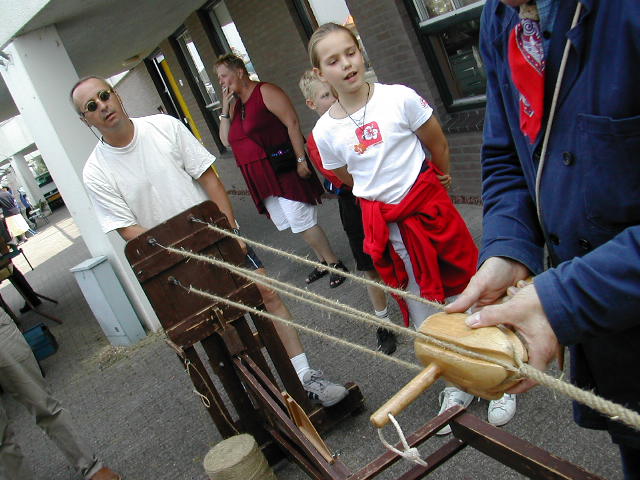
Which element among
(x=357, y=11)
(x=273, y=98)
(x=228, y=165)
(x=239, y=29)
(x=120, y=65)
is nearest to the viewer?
(x=273, y=98)

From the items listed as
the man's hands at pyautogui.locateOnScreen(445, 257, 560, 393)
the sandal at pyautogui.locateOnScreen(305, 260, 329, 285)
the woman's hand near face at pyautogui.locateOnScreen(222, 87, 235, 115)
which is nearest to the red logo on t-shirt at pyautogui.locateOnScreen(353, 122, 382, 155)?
the man's hands at pyautogui.locateOnScreen(445, 257, 560, 393)

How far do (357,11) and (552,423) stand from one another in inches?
179

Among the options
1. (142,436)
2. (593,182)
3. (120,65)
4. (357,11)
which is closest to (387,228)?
(593,182)

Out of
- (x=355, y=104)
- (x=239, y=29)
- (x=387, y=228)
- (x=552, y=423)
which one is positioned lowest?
(x=552, y=423)

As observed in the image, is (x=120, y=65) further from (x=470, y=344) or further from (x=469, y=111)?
(x=470, y=344)

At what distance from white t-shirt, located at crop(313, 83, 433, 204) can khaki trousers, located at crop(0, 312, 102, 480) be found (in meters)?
2.30

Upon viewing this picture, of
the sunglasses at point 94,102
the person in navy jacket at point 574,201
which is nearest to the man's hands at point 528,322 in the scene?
the person in navy jacket at point 574,201

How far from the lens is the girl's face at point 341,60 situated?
3031 millimetres

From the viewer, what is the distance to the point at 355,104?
3094mm

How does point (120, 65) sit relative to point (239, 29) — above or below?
above

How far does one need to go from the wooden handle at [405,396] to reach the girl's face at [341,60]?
6.64 ft

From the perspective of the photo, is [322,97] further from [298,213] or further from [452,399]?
[452,399]

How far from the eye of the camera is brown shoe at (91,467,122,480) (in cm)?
396

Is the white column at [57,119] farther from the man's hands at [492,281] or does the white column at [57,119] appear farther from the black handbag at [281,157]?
the man's hands at [492,281]
